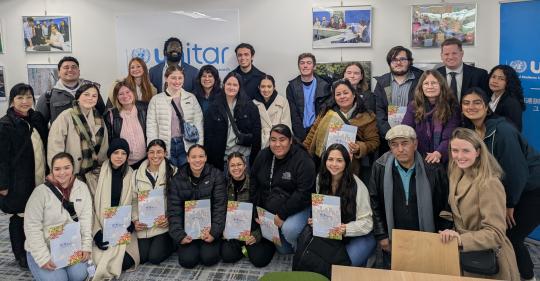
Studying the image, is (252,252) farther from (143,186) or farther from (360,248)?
(143,186)

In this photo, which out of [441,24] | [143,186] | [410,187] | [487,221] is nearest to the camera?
[487,221]

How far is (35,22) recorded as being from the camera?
221 inches

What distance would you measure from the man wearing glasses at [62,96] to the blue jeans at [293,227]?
2151mm

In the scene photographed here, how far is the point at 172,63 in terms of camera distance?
5109mm

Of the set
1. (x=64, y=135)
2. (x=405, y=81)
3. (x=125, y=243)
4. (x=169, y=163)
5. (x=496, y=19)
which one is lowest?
(x=125, y=243)

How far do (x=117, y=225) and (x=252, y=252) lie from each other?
1.21 meters

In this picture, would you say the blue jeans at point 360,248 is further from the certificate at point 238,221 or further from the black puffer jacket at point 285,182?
the certificate at point 238,221

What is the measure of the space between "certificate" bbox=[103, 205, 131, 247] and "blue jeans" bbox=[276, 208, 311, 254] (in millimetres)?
1376

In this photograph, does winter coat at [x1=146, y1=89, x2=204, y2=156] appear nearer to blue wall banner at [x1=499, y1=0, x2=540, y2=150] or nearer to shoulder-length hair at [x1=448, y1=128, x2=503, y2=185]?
shoulder-length hair at [x1=448, y1=128, x2=503, y2=185]

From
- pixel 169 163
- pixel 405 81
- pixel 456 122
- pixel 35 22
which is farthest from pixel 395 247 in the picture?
pixel 35 22

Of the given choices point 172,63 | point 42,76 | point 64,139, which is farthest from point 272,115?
point 42,76

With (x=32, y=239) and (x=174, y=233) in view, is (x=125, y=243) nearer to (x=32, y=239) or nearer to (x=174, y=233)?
(x=174, y=233)

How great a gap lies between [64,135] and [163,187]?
3.22 ft

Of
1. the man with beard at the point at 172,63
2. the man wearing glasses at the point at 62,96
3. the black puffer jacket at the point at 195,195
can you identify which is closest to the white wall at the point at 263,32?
the man with beard at the point at 172,63
